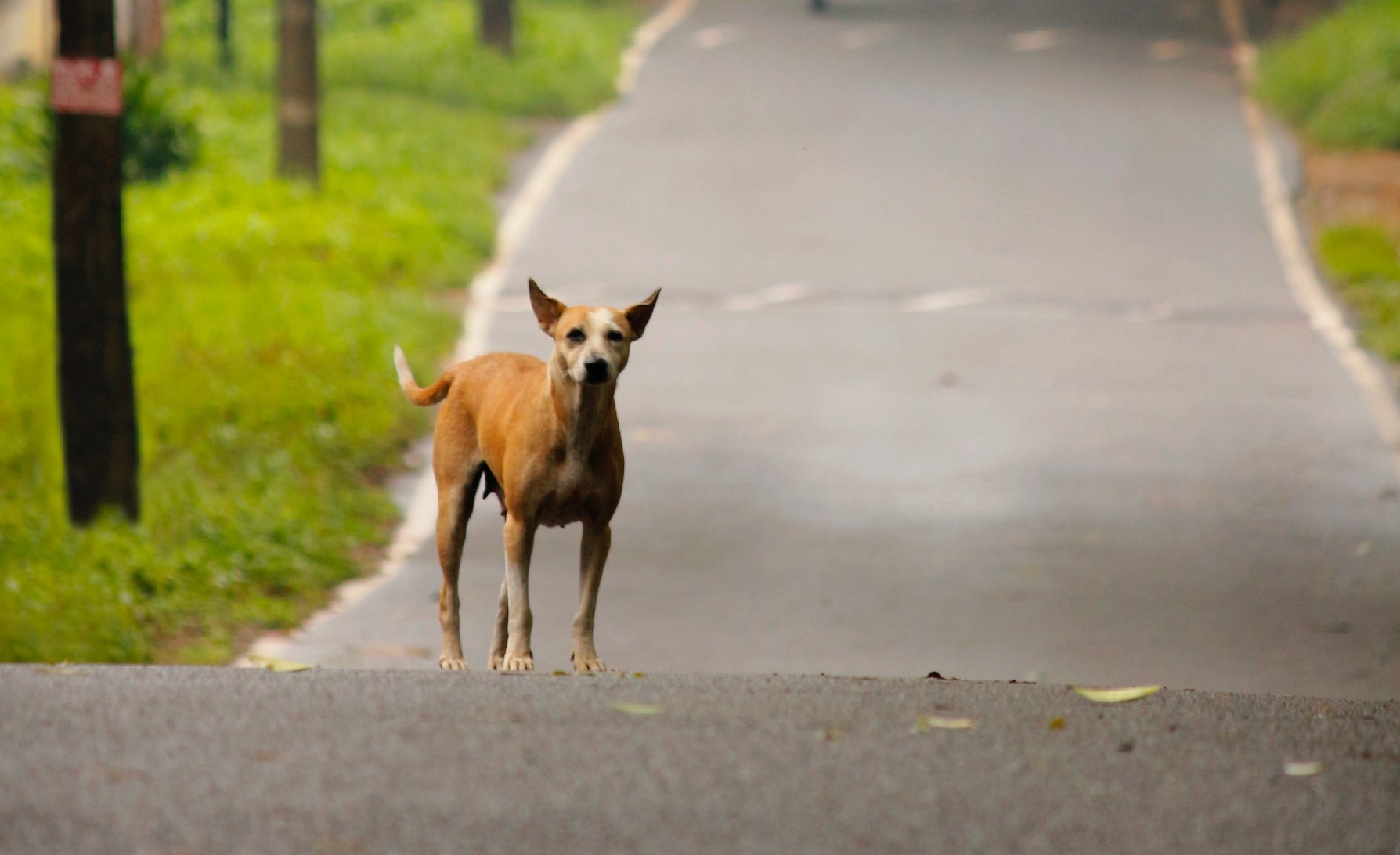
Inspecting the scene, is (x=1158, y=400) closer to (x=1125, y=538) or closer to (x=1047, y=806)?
(x=1125, y=538)

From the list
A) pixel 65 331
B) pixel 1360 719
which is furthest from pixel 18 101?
pixel 1360 719

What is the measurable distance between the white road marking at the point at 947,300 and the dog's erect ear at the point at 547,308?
1090cm

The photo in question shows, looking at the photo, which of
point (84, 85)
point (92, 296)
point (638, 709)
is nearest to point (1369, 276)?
point (92, 296)

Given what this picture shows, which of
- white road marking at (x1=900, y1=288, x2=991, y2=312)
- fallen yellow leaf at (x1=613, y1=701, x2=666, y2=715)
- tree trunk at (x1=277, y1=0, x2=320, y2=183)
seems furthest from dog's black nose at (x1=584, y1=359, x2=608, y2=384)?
tree trunk at (x1=277, y1=0, x2=320, y2=183)

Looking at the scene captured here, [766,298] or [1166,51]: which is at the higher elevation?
[766,298]

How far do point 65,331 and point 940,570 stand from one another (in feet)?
15.4

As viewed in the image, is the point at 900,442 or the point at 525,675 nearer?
the point at 525,675

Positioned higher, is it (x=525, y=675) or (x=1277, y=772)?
(x=1277, y=772)

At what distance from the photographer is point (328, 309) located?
586 inches

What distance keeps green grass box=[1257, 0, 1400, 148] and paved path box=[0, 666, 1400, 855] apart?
17.6 m

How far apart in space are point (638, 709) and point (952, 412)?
857cm

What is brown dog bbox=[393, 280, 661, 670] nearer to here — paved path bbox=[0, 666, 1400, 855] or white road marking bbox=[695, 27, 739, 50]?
paved path bbox=[0, 666, 1400, 855]

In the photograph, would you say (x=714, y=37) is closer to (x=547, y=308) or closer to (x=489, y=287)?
(x=489, y=287)

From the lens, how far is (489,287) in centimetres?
1703
